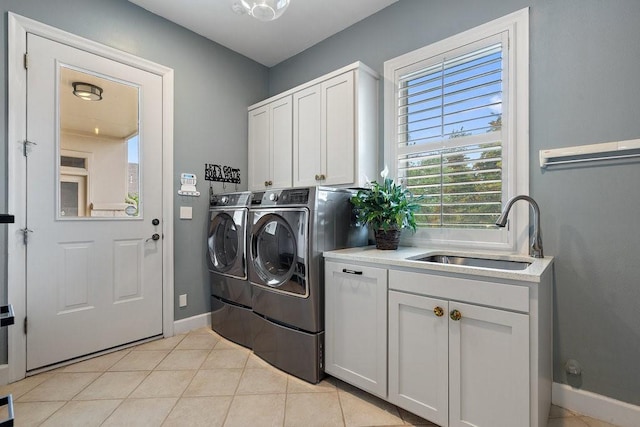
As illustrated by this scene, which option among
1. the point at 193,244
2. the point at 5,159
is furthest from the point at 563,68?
the point at 5,159

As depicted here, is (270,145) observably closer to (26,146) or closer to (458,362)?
(26,146)

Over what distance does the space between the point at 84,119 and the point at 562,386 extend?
3.55 meters

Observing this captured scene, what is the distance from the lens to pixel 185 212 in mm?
2803

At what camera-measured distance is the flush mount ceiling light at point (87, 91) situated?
2.25 metres

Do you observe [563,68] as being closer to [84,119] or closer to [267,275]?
[267,275]

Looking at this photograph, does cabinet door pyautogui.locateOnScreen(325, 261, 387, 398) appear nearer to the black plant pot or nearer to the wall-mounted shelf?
the black plant pot

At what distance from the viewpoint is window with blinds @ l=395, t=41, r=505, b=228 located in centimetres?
195

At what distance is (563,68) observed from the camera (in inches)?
67.7

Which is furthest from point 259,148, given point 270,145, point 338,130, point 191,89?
point 338,130

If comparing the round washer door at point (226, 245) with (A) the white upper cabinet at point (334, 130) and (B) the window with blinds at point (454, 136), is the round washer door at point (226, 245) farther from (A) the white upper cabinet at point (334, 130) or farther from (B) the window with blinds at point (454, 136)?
(B) the window with blinds at point (454, 136)

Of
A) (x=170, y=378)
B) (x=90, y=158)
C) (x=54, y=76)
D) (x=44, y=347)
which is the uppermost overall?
(x=54, y=76)

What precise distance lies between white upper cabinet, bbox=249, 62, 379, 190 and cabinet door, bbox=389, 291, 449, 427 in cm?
106

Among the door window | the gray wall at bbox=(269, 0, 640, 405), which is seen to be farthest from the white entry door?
the gray wall at bbox=(269, 0, 640, 405)

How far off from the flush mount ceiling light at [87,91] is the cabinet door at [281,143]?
54.7 inches
